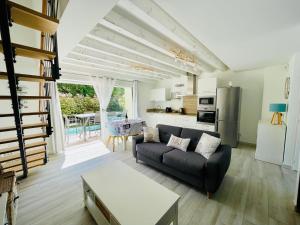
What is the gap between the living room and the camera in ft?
4.67

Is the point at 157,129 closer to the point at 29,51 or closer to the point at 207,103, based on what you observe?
the point at 207,103

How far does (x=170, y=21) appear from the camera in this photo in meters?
1.75

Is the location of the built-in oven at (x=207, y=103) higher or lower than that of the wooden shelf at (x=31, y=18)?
lower

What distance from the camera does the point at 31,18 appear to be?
3.83 feet

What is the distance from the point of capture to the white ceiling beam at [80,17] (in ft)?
4.19

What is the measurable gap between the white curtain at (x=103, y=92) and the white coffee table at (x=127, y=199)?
124 inches

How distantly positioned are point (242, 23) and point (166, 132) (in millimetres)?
2429

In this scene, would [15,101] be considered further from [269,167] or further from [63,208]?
[269,167]

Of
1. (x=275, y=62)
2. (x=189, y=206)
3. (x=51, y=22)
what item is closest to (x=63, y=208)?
(x=189, y=206)

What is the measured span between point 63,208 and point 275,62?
5346 mm

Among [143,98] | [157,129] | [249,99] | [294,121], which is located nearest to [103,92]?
[143,98]

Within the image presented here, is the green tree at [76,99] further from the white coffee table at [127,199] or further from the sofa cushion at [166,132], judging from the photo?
the white coffee table at [127,199]

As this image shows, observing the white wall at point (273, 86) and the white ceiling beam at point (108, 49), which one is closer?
the white ceiling beam at point (108, 49)

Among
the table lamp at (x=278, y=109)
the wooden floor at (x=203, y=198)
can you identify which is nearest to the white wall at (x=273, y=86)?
the table lamp at (x=278, y=109)
